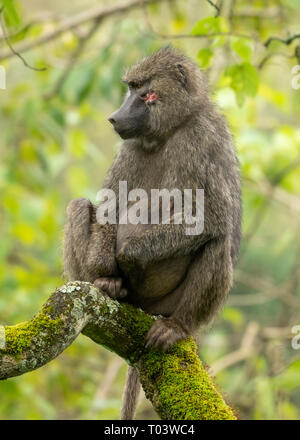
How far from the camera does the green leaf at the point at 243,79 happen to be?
15.7ft

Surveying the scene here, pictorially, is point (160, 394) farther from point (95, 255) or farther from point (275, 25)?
point (275, 25)

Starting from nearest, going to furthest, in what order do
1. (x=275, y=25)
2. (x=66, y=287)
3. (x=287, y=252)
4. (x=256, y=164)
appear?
(x=66, y=287) → (x=256, y=164) → (x=275, y=25) → (x=287, y=252)

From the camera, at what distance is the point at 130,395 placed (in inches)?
185

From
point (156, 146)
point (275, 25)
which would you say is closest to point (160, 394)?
point (156, 146)

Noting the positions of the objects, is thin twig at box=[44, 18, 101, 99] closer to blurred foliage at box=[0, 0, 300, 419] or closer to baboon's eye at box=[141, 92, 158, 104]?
blurred foliage at box=[0, 0, 300, 419]

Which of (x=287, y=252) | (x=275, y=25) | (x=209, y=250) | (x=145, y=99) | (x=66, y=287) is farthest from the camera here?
(x=287, y=252)

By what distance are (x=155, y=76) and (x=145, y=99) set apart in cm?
20

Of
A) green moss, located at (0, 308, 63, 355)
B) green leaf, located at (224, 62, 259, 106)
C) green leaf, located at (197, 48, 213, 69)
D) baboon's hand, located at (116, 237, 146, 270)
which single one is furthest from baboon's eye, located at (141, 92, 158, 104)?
green moss, located at (0, 308, 63, 355)

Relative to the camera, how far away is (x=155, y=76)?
195 inches

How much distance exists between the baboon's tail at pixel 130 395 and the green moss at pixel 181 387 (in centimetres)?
92

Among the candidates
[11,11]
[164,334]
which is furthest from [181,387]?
[11,11]

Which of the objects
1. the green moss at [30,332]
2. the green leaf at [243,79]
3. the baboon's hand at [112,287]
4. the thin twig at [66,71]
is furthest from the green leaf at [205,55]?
the thin twig at [66,71]

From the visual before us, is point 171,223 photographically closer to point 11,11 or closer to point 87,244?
point 87,244

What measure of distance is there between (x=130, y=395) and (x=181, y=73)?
7.63 ft
